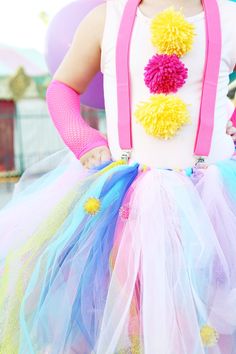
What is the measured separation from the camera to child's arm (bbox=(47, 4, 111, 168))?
4.17 feet

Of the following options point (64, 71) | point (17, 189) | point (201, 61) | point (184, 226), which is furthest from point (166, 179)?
point (17, 189)

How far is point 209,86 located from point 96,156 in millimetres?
336

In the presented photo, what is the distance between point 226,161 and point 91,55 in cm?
45

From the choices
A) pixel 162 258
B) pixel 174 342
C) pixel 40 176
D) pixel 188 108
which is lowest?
pixel 174 342

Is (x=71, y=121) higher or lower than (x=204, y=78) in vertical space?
lower

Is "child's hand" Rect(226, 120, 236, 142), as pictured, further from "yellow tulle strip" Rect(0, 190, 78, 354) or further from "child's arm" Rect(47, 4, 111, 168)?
"yellow tulle strip" Rect(0, 190, 78, 354)

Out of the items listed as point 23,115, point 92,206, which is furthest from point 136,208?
point 23,115

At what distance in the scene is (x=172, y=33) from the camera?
1194 mm

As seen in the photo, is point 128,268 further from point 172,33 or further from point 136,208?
point 172,33

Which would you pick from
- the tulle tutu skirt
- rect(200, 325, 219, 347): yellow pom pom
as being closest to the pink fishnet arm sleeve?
the tulle tutu skirt

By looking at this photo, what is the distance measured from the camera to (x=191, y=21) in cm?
124

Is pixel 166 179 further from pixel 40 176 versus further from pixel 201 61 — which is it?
pixel 40 176

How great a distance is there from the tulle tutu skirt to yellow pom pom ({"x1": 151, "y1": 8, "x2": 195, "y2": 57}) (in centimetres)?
30

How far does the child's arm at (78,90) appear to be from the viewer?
1.27 m
